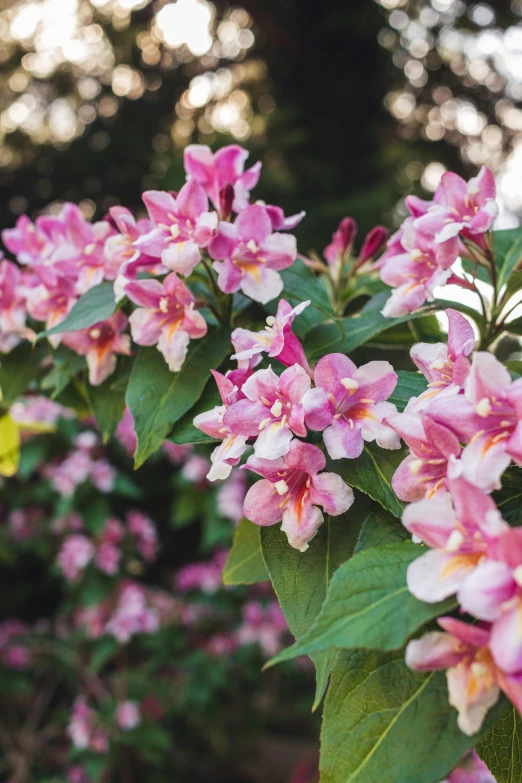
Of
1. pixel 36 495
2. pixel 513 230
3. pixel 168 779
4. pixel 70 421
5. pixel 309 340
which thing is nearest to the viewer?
pixel 309 340

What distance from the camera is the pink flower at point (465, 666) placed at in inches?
16.1

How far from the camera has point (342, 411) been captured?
60cm

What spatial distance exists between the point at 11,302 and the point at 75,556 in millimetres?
2056

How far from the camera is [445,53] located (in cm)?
499

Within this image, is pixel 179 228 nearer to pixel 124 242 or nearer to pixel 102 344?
pixel 124 242

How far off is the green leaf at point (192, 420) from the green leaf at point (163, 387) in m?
0.01

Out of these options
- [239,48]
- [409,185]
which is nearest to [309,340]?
[409,185]

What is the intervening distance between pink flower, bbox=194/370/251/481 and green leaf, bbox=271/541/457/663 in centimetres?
16

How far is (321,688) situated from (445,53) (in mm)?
5341

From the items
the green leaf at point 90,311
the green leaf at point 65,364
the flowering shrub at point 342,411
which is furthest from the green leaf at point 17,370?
the green leaf at point 90,311

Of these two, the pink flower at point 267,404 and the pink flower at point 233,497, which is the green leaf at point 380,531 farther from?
the pink flower at point 233,497

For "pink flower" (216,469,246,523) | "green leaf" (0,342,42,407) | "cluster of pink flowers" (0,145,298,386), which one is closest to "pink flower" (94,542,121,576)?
"pink flower" (216,469,246,523)

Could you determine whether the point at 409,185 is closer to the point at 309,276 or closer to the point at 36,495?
the point at 36,495

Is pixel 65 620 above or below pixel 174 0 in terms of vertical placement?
below
